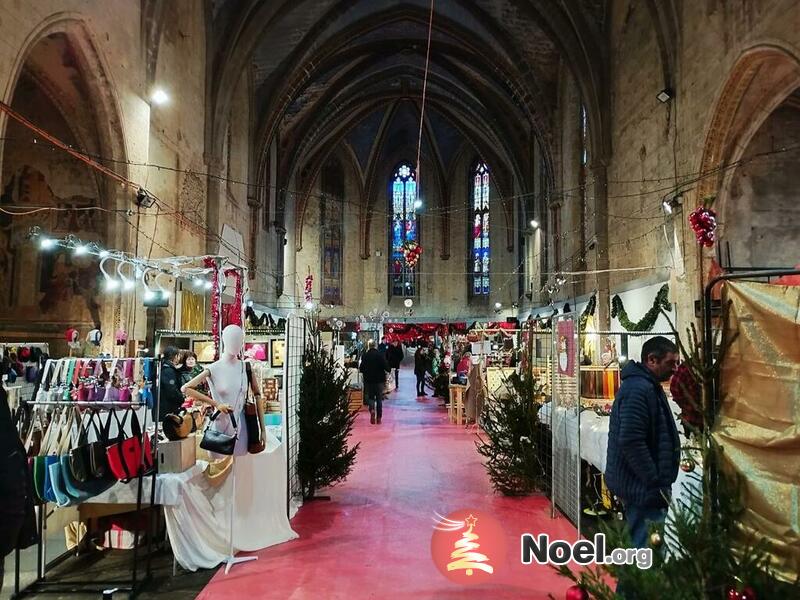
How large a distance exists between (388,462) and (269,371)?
209 centimetres

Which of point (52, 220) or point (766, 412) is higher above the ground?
point (52, 220)

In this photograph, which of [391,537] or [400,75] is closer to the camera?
[391,537]

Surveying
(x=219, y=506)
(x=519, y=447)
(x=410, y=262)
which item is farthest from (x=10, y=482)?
(x=410, y=262)

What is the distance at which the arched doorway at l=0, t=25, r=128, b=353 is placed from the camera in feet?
30.1

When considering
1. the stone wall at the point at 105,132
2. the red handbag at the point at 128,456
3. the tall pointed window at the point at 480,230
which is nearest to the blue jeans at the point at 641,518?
the red handbag at the point at 128,456

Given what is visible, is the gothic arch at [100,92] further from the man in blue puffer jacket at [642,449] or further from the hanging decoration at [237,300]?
the man in blue puffer jacket at [642,449]

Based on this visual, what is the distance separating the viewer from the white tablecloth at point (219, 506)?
3.82m

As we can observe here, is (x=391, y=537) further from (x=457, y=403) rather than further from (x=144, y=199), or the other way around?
(x=144, y=199)

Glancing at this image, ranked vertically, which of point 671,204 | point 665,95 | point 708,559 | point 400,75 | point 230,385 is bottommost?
point 708,559

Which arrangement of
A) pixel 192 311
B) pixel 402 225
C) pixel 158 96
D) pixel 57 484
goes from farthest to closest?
pixel 402 225
pixel 192 311
pixel 158 96
pixel 57 484

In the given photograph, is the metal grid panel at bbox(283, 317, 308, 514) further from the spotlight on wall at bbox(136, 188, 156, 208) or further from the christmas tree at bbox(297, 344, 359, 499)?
the spotlight on wall at bbox(136, 188, 156, 208)

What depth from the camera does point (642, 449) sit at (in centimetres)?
271

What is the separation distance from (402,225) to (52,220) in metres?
21.7

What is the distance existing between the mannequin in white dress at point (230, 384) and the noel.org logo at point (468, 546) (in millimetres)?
1560
